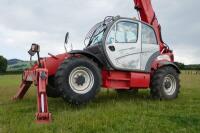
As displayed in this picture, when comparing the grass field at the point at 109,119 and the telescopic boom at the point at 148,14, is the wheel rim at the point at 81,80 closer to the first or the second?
the grass field at the point at 109,119

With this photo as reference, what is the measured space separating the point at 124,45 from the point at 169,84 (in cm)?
218

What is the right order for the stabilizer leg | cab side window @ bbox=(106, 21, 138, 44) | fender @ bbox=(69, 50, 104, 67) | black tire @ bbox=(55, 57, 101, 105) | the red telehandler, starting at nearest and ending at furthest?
the stabilizer leg < black tire @ bbox=(55, 57, 101, 105) < the red telehandler < fender @ bbox=(69, 50, 104, 67) < cab side window @ bbox=(106, 21, 138, 44)

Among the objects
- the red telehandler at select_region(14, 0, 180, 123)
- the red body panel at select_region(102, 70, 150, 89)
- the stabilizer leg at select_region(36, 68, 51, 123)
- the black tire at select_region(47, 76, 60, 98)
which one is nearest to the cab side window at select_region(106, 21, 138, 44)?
the red telehandler at select_region(14, 0, 180, 123)

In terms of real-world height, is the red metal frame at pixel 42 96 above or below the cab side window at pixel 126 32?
A: below

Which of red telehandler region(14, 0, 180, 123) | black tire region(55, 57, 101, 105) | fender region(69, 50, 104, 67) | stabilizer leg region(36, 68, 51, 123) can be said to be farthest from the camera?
fender region(69, 50, 104, 67)

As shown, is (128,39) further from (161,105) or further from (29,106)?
(29,106)

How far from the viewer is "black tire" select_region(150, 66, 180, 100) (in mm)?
12578

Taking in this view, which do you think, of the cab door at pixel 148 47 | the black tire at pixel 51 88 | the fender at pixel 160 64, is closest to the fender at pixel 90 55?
the black tire at pixel 51 88

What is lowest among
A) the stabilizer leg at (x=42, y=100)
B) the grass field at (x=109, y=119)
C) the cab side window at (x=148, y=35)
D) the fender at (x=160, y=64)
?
the grass field at (x=109, y=119)

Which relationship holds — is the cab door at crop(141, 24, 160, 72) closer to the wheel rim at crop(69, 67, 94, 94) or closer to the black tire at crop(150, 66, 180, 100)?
the black tire at crop(150, 66, 180, 100)

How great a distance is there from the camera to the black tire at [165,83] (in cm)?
1258

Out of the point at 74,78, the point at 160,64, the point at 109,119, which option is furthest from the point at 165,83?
the point at 109,119

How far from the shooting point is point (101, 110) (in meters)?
10.0

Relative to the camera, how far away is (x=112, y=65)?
11633mm
